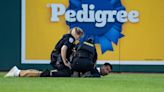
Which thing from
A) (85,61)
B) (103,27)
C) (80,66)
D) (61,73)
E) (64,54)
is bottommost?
(61,73)

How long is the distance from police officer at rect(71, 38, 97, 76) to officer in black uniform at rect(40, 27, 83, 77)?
17cm

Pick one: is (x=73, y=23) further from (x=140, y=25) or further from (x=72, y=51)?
(x=72, y=51)

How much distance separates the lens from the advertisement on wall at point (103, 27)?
17.2m

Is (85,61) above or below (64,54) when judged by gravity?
below

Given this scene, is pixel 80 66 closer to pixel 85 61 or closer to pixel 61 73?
pixel 85 61

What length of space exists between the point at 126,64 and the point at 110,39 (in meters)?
0.87

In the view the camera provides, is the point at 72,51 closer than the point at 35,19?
Yes

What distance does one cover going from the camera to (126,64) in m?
17.4

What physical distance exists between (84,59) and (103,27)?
5.21 meters

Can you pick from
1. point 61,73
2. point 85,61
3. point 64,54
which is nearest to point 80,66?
point 85,61

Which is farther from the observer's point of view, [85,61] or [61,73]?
[61,73]

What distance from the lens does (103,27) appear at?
1734 centimetres

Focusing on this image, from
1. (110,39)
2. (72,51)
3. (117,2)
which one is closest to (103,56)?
(110,39)

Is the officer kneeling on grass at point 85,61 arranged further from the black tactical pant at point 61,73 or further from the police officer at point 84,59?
the black tactical pant at point 61,73
